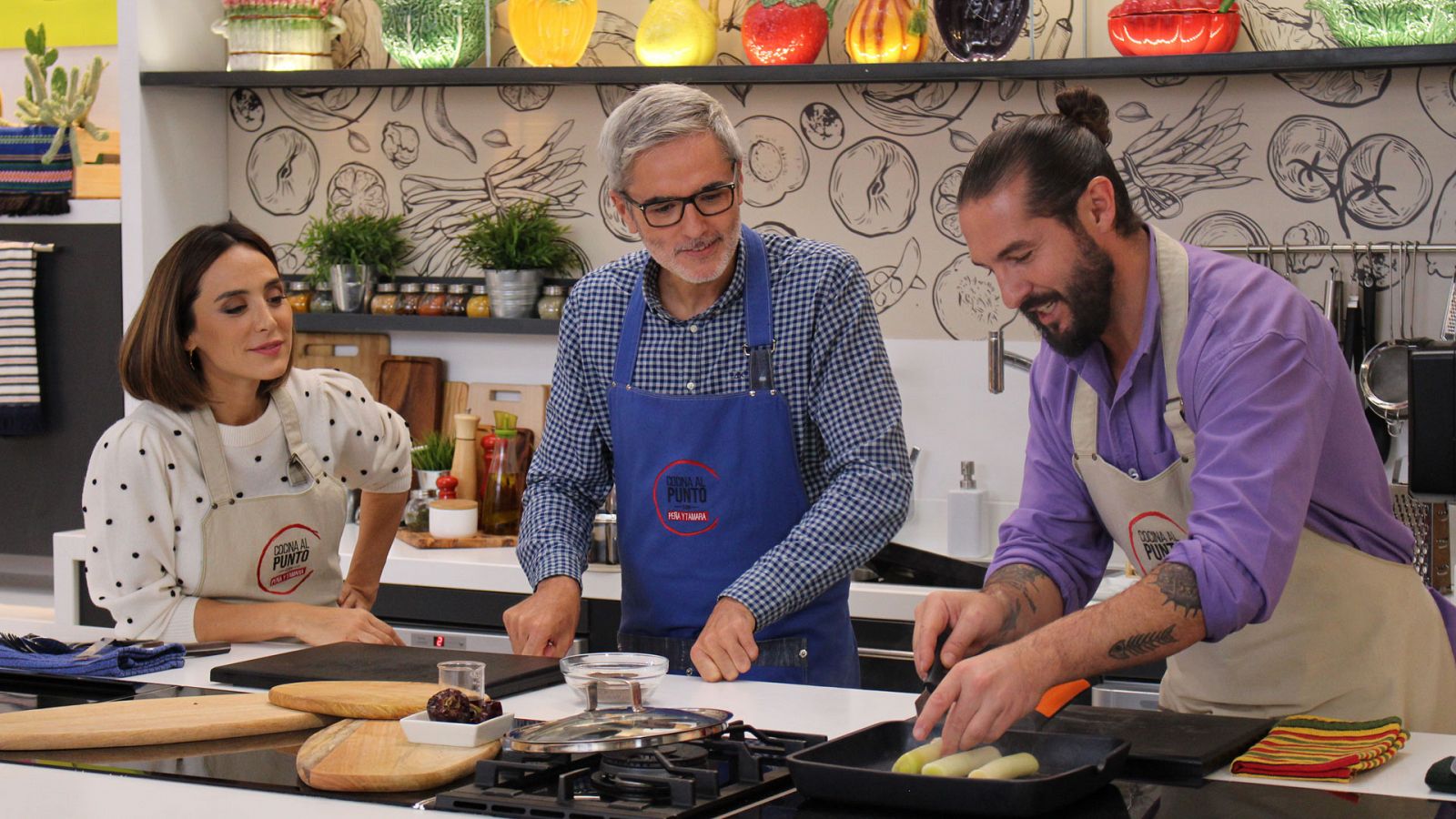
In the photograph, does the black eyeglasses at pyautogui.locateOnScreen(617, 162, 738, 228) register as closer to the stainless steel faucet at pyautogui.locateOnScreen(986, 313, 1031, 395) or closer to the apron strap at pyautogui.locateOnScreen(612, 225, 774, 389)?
the apron strap at pyautogui.locateOnScreen(612, 225, 774, 389)

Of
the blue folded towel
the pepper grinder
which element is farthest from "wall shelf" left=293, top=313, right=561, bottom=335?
the blue folded towel

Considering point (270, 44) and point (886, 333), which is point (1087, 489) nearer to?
point (886, 333)

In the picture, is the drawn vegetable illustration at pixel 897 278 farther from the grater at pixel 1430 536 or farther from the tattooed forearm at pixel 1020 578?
the tattooed forearm at pixel 1020 578

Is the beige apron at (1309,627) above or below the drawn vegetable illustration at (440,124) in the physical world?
below

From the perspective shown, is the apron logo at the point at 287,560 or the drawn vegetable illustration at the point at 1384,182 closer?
the apron logo at the point at 287,560

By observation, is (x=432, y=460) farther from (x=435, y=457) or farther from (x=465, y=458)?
(x=465, y=458)

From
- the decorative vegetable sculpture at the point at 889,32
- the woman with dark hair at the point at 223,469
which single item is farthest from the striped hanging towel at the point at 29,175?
the decorative vegetable sculpture at the point at 889,32

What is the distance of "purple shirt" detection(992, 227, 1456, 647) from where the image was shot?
1.81 meters

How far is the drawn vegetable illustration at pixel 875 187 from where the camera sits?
13.0 ft

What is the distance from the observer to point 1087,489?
2227 mm

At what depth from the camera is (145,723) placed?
A: 185 centimetres

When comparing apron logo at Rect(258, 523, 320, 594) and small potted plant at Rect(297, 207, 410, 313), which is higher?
small potted plant at Rect(297, 207, 410, 313)

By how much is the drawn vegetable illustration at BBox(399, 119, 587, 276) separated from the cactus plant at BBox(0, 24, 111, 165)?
83cm

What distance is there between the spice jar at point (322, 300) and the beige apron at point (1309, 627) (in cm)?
272
